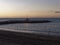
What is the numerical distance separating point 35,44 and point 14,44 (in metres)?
1.35

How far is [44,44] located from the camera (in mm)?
8164

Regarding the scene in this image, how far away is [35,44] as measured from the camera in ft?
26.8

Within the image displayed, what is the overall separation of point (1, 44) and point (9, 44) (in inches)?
19.4

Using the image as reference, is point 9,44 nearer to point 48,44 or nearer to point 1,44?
point 1,44

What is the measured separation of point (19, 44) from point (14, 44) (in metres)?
0.32

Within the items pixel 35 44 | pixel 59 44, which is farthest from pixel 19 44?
pixel 59 44

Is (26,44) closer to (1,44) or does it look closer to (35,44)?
(35,44)

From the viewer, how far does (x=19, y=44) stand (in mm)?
8086

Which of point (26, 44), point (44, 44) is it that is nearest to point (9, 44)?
point (26, 44)

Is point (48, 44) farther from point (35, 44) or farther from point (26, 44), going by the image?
point (26, 44)

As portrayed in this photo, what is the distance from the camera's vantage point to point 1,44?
7.83m

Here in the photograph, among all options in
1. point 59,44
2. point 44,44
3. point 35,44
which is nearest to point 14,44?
point 35,44

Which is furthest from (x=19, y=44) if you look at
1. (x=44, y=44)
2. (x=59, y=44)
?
(x=59, y=44)

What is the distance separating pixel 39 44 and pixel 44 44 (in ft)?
1.06
